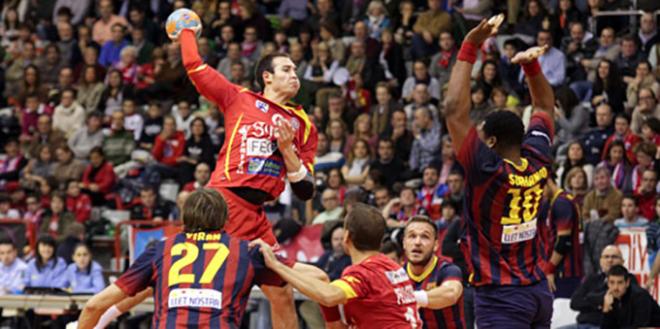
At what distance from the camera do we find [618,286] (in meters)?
14.0

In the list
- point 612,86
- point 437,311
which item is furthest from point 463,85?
point 612,86

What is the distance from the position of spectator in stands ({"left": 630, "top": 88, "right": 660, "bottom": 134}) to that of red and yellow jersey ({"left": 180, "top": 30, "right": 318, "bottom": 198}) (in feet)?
30.7

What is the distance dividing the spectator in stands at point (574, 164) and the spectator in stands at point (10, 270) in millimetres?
7255

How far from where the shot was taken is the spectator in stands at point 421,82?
70.0 feet

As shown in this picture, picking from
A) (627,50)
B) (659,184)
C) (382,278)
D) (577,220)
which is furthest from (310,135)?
(627,50)

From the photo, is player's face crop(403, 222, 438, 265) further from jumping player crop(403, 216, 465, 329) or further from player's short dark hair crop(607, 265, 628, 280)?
player's short dark hair crop(607, 265, 628, 280)

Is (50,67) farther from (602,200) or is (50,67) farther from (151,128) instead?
(602,200)

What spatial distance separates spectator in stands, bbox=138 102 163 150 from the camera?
23141 mm

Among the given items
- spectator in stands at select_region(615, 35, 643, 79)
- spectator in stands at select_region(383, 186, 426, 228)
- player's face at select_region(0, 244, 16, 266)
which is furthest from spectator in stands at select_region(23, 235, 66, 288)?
spectator in stands at select_region(615, 35, 643, 79)

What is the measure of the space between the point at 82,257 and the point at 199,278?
32.0 ft

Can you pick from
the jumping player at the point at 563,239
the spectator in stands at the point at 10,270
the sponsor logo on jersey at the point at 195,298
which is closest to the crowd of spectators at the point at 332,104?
the spectator in stands at the point at 10,270

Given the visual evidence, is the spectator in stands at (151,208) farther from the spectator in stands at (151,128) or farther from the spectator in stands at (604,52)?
the spectator in stands at (604,52)

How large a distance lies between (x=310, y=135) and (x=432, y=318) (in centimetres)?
170

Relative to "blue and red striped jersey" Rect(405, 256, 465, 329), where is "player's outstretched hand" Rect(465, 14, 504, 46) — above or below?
above
